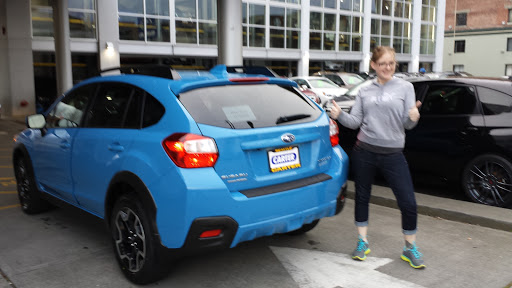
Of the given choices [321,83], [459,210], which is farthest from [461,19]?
[459,210]

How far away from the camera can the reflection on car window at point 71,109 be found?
14.5 ft

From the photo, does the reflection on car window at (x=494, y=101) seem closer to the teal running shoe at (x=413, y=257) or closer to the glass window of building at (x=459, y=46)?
the teal running shoe at (x=413, y=257)

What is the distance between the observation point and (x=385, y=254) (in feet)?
13.8

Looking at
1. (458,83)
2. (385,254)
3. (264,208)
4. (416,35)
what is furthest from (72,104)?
(416,35)

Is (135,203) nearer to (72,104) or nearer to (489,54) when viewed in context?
(72,104)

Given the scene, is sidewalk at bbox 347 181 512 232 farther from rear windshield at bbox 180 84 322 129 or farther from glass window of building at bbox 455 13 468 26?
glass window of building at bbox 455 13 468 26

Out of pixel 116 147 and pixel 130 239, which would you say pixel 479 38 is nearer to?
pixel 116 147

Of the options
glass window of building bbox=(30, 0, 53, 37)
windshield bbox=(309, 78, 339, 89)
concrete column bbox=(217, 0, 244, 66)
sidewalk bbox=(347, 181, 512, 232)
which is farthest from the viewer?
glass window of building bbox=(30, 0, 53, 37)

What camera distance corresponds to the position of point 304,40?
102ft

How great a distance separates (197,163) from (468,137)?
4.00m

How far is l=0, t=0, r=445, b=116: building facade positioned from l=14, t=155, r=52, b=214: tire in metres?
3.08

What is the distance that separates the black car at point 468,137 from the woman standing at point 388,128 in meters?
2.30

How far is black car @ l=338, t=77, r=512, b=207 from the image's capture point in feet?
18.3

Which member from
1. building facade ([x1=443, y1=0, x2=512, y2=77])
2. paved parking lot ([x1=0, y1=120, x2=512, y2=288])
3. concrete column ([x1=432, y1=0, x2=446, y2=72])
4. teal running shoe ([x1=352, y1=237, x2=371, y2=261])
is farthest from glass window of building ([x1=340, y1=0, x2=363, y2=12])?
teal running shoe ([x1=352, y1=237, x2=371, y2=261])
